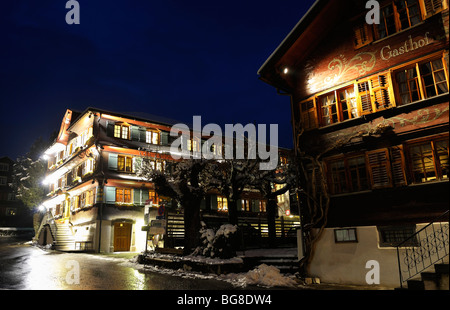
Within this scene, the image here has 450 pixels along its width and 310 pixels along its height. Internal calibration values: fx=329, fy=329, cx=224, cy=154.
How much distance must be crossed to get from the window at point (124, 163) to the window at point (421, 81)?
2793 cm

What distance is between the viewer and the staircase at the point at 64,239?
Answer: 3250cm

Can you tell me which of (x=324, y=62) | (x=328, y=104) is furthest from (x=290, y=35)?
(x=328, y=104)

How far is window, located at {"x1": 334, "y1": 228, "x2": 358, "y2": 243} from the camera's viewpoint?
45.3 feet

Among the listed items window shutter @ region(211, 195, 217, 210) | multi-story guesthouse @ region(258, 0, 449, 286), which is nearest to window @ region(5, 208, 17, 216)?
window shutter @ region(211, 195, 217, 210)

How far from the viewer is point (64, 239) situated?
33.6 meters

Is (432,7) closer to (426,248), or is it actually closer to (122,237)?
(426,248)

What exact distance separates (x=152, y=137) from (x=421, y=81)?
29.6 m

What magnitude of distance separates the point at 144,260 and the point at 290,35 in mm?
15240

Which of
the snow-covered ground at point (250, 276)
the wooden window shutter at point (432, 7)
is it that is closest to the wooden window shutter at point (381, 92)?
the wooden window shutter at point (432, 7)

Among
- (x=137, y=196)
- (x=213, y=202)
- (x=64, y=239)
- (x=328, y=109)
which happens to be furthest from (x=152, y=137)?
(x=328, y=109)

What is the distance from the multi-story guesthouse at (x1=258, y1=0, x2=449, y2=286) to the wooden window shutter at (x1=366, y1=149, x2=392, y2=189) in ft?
0.13

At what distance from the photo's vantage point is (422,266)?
454 inches
